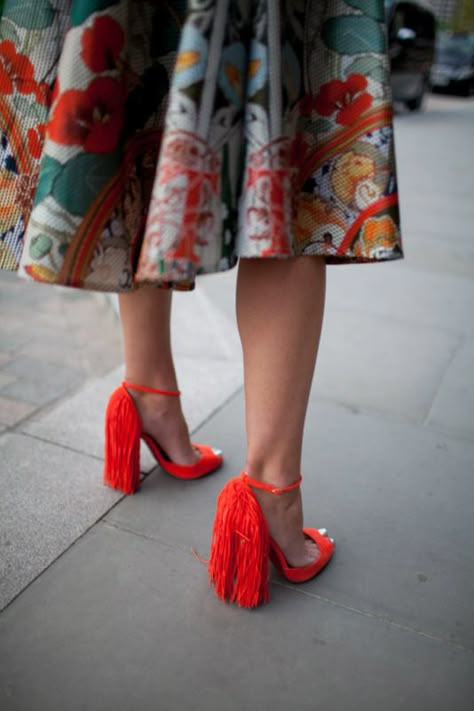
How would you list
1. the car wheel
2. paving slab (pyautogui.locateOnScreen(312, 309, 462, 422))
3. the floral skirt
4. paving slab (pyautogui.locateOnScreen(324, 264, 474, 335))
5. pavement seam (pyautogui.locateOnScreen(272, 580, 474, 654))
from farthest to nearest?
the car wheel, paving slab (pyautogui.locateOnScreen(324, 264, 474, 335)), paving slab (pyautogui.locateOnScreen(312, 309, 462, 422)), pavement seam (pyautogui.locateOnScreen(272, 580, 474, 654)), the floral skirt

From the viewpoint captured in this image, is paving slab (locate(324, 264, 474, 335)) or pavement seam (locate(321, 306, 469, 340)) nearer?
pavement seam (locate(321, 306, 469, 340))

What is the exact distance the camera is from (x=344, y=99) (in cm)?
85

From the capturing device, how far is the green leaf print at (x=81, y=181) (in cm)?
77

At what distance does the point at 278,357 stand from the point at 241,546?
0.31 metres

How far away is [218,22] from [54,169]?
26 cm

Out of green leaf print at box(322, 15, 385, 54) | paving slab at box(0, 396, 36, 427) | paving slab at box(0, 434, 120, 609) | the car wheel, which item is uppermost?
the car wheel

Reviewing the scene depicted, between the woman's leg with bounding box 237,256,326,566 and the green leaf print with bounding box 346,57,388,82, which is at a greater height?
the green leaf print with bounding box 346,57,388,82

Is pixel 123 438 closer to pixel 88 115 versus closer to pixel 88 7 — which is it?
pixel 88 115

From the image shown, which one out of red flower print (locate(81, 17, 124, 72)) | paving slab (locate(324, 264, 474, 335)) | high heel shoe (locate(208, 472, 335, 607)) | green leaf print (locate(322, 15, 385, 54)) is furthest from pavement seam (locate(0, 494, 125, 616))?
paving slab (locate(324, 264, 474, 335))

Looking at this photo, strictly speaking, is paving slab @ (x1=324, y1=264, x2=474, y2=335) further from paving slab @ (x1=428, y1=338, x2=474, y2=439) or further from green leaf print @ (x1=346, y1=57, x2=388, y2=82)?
green leaf print @ (x1=346, y1=57, x2=388, y2=82)

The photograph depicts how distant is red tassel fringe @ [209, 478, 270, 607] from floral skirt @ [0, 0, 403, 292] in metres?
0.39

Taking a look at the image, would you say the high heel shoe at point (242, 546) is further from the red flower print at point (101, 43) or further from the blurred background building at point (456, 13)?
the blurred background building at point (456, 13)

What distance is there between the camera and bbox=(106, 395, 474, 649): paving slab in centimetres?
105

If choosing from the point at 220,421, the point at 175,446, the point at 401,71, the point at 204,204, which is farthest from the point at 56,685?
the point at 401,71
